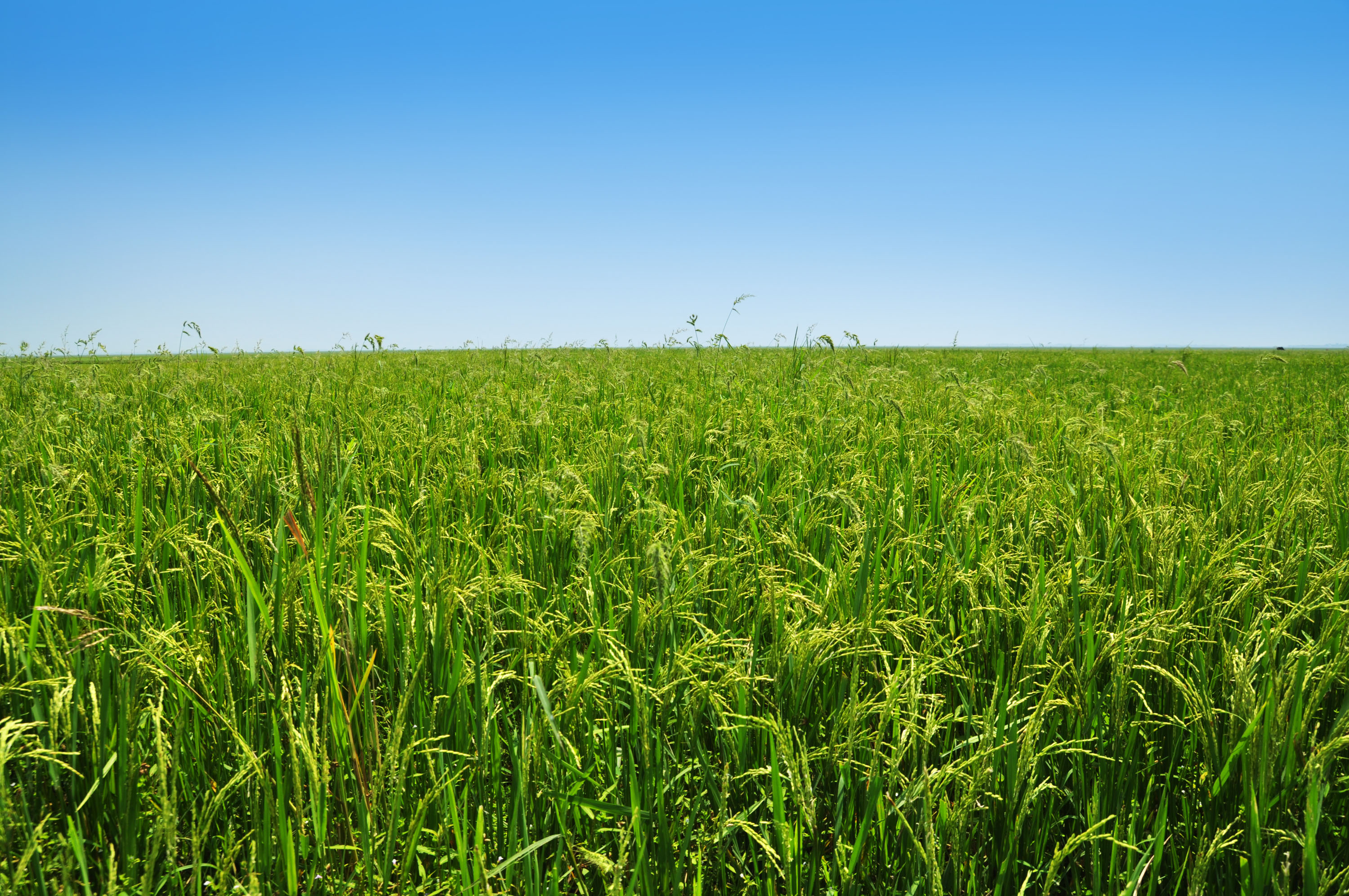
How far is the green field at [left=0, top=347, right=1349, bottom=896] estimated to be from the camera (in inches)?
42.2

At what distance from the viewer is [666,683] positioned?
1.25 metres

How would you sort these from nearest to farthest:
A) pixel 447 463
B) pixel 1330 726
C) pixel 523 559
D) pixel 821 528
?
1. pixel 1330 726
2. pixel 523 559
3. pixel 821 528
4. pixel 447 463

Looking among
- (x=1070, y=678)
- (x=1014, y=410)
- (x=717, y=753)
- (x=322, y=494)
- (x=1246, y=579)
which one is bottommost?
(x=717, y=753)

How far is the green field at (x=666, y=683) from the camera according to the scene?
42.2 inches

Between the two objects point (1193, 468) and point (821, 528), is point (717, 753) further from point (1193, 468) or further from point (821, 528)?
point (1193, 468)

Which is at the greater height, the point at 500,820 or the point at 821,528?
the point at 821,528

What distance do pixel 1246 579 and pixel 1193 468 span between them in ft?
5.68

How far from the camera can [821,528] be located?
229 centimetres

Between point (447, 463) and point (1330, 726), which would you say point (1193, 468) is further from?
point (447, 463)

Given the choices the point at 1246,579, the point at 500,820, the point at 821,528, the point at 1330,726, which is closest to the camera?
the point at 500,820

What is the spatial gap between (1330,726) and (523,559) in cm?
213

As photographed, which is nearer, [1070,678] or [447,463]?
[1070,678]

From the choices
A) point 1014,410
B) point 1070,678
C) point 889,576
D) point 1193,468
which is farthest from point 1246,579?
point 1014,410

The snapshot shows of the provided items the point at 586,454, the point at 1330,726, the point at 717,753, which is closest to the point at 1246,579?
the point at 1330,726
